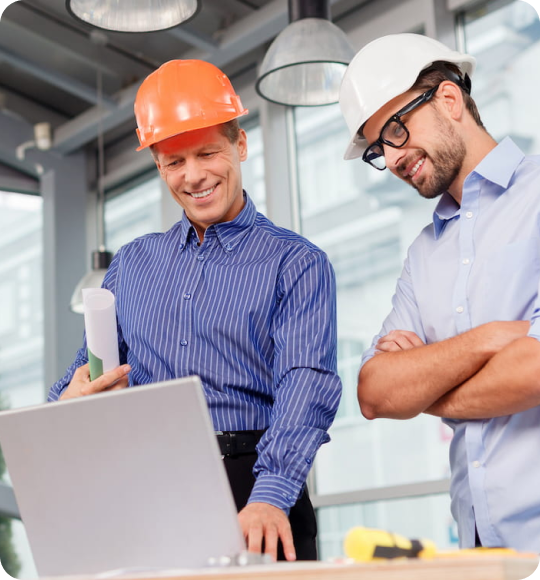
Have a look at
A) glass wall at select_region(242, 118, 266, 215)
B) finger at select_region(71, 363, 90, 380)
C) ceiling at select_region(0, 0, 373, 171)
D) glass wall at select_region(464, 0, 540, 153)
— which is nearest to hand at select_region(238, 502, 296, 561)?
finger at select_region(71, 363, 90, 380)

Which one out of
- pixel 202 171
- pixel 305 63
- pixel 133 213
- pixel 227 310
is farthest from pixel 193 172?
pixel 133 213

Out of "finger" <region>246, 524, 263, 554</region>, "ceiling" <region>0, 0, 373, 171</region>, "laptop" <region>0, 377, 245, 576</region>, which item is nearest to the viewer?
"laptop" <region>0, 377, 245, 576</region>

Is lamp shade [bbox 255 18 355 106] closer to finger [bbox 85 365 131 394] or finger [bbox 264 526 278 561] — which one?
finger [bbox 85 365 131 394]

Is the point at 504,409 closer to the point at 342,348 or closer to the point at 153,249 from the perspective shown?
the point at 153,249

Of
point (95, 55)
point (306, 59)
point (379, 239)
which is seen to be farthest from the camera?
point (95, 55)

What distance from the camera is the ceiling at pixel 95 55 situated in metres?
4.85

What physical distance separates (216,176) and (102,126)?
4.02m

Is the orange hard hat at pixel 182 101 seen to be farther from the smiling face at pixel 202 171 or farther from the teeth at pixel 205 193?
the teeth at pixel 205 193

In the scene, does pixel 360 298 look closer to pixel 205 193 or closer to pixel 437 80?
pixel 437 80

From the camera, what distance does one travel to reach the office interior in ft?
13.4

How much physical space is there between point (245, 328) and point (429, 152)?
0.60 meters

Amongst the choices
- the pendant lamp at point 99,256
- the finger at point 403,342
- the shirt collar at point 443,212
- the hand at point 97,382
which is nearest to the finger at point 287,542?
the hand at point 97,382

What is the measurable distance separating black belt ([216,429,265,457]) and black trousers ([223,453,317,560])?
0.04ft

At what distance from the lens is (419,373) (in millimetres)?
1746
